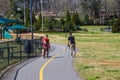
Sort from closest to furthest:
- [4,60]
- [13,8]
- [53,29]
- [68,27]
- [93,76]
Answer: [93,76] → [4,60] → [68,27] → [53,29] → [13,8]

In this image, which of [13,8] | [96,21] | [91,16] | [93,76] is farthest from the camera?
[91,16]

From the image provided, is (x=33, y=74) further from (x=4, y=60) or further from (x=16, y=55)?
(x=16, y=55)

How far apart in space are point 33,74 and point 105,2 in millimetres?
181562

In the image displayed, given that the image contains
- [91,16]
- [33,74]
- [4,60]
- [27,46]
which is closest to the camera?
[33,74]

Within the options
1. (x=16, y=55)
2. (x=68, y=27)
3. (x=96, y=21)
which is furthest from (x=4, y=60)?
(x=96, y=21)

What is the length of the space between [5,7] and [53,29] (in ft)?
205

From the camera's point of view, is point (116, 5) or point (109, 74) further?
point (116, 5)

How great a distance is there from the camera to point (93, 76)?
17531 mm

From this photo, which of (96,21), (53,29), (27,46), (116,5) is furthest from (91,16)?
(27,46)

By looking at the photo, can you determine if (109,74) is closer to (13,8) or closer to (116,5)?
(13,8)

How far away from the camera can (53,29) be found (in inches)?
4341

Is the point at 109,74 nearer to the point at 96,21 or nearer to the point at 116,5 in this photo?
the point at 96,21

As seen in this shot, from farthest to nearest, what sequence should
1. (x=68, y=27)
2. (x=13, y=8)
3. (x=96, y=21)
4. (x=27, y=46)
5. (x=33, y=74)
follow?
(x=96, y=21) < (x=13, y=8) < (x=68, y=27) < (x=27, y=46) < (x=33, y=74)

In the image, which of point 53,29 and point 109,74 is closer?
point 109,74
